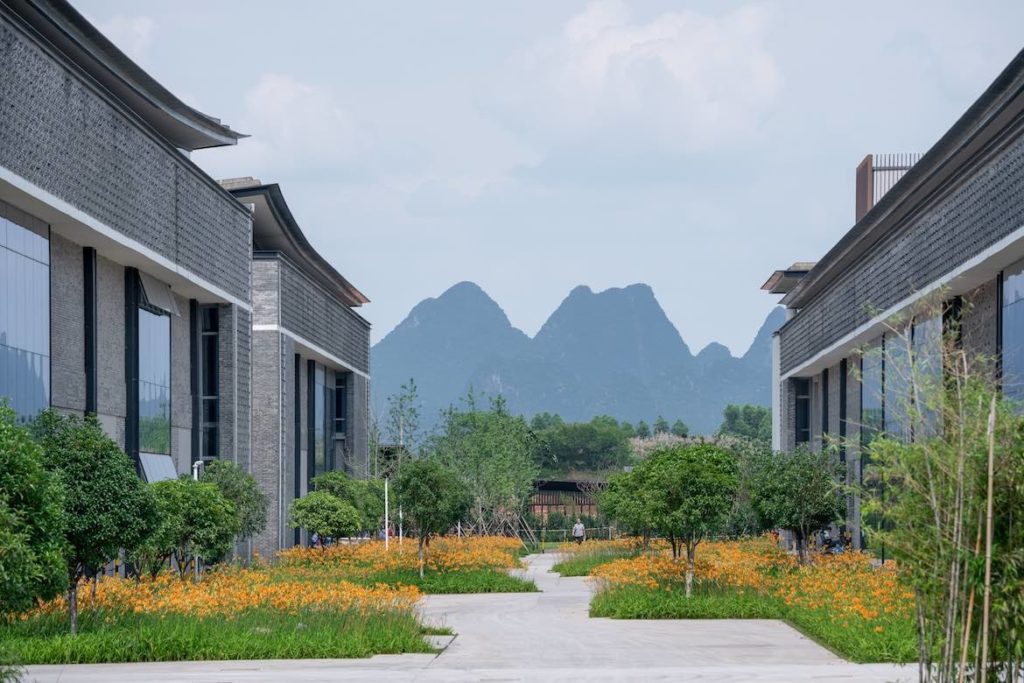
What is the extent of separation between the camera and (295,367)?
138 ft

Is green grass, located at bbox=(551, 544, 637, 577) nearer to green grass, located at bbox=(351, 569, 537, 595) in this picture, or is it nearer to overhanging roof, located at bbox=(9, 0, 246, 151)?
green grass, located at bbox=(351, 569, 537, 595)

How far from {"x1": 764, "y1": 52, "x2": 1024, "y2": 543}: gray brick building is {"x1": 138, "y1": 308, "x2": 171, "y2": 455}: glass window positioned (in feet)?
48.7

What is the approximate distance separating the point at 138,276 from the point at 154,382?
2.80 meters

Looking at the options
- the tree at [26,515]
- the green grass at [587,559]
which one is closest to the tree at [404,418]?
the green grass at [587,559]

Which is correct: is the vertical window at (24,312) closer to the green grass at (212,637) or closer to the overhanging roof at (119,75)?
the overhanging roof at (119,75)

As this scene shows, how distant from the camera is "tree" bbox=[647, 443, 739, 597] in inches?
901

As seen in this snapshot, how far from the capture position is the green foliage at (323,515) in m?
35.4

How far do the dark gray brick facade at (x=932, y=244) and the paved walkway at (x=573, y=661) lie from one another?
427 cm

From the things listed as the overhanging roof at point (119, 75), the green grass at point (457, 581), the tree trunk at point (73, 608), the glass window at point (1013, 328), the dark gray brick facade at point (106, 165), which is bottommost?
the green grass at point (457, 581)

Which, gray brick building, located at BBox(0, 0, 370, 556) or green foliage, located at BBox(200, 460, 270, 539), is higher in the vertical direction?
gray brick building, located at BBox(0, 0, 370, 556)

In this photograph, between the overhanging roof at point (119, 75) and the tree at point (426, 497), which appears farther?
the tree at point (426, 497)

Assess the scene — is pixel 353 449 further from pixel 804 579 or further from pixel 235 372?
pixel 804 579

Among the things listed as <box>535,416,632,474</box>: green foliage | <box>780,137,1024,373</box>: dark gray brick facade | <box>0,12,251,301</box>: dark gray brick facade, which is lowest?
<box>535,416,632,474</box>: green foliage

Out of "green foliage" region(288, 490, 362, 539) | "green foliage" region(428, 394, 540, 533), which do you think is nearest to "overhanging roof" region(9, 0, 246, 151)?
"green foliage" region(288, 490, 362, 539)
